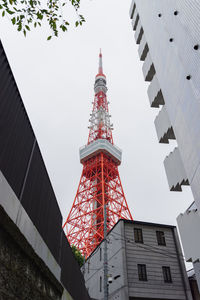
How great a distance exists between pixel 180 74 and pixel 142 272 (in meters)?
14.6

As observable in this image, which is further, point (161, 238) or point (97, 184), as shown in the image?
point (97, 184)

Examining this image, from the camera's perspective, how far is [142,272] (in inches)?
682

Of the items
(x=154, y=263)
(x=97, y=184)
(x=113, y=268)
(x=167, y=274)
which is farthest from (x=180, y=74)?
(x=97, y=184)

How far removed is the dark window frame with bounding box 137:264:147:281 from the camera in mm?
16987

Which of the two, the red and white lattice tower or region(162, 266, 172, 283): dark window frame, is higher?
the red and white lattice tower

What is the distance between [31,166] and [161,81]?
25.1 ft

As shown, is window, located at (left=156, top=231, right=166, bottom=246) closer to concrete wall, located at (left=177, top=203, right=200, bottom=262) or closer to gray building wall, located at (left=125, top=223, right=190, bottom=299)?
gray building wall, located at (left=125, top=223, right=190, bottom=299)

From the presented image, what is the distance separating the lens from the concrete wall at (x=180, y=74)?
730 cm

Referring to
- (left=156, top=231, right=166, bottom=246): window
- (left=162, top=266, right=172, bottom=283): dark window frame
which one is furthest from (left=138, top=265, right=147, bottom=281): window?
(left=156, top=231, right=166, bottom=246): window

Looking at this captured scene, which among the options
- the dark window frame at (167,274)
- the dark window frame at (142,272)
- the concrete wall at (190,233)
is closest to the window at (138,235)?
the dark window frame at (142,272)

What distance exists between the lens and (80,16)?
5211mm

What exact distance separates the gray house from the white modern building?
9810 mm

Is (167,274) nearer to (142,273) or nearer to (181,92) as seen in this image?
(142,273)

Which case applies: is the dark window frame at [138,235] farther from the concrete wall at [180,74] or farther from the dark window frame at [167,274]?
the concrete wall at [180,74]
